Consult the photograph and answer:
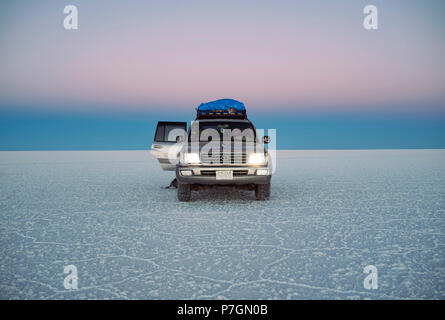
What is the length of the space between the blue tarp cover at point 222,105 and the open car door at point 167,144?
0.76m

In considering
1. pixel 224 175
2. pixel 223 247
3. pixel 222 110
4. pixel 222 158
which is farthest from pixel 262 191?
pixel 223 247

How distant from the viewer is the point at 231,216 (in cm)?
673

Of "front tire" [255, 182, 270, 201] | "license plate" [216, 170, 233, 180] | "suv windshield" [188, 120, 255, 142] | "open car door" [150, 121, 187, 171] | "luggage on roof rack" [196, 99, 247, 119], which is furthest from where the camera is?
"open car door" [150, 121, 187, 171]

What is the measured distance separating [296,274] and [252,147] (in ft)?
14.9

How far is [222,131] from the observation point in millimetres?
9039

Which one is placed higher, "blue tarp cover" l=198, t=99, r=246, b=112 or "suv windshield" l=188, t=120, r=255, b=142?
"blue tarp cover" l=198, t=99, r=246, b=112

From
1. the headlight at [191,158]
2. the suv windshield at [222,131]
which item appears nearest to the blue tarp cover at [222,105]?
the suv windshield at [222,131]

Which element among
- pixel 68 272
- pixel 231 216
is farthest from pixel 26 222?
pixel 231 216

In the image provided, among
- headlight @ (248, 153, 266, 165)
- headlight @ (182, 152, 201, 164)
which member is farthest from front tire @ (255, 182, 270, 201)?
headlight @ (182, 152, 201, 164)

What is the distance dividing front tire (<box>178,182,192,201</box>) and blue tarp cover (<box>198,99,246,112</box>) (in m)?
3.29

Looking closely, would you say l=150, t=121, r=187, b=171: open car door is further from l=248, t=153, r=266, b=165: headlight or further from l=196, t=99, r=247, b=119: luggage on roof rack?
l=248, t=153, r=266, b=165: headlight

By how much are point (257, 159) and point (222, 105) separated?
335cm

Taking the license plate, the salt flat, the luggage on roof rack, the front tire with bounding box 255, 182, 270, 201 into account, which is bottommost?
the salt flat

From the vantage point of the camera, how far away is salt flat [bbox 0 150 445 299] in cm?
339
